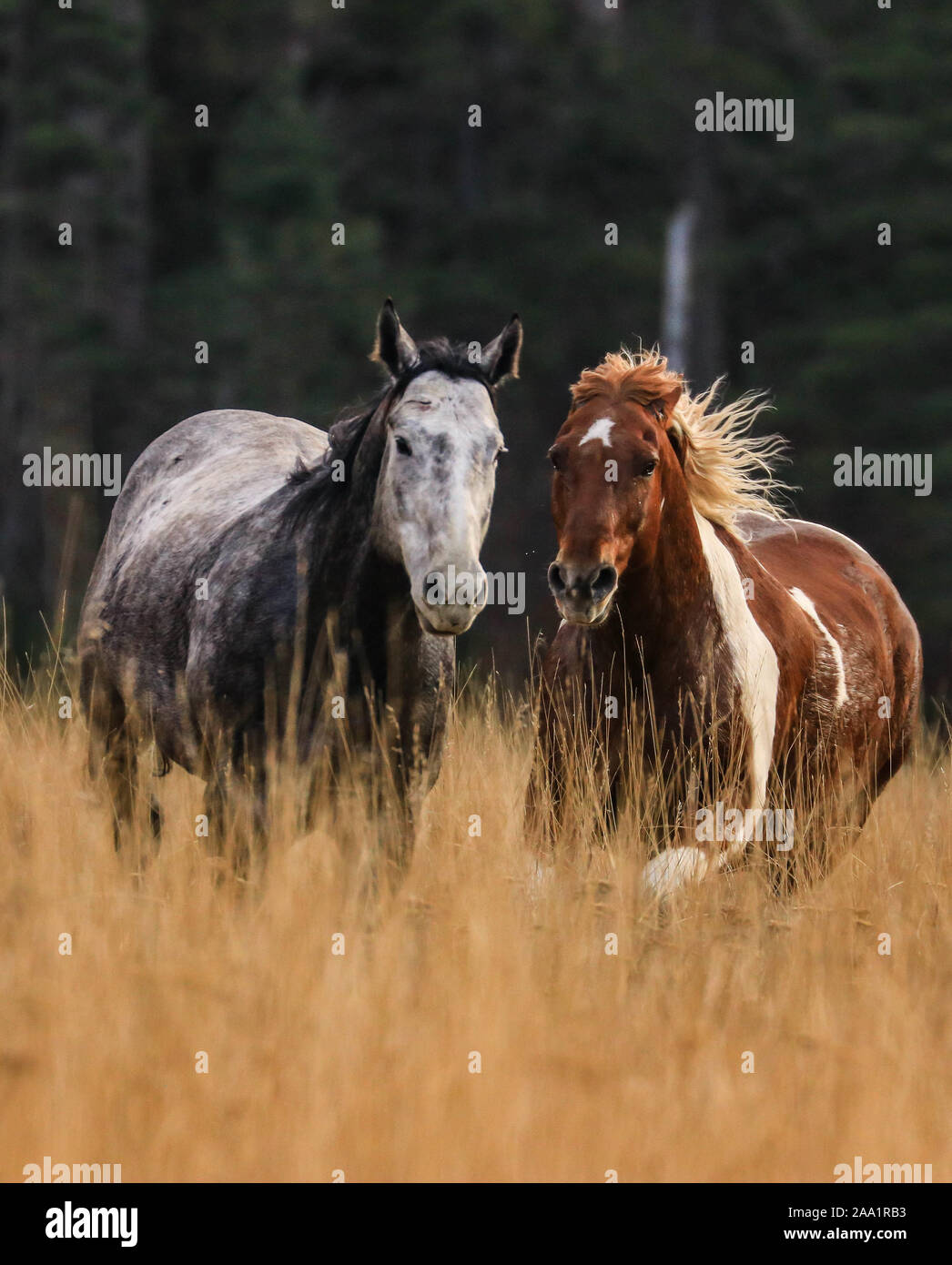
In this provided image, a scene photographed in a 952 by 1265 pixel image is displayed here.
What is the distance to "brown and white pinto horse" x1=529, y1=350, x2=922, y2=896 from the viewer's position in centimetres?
523

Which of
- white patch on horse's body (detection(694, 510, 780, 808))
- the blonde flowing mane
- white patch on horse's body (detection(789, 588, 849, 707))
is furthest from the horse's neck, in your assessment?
white patch on horse's body (detection(789, 588, 849, 707))

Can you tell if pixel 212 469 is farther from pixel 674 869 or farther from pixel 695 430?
pixel 674 869

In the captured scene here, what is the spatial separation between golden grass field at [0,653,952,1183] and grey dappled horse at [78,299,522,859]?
36cm

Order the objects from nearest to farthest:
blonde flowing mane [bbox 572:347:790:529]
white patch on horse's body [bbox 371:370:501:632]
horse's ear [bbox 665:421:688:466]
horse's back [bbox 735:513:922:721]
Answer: white patch on horse's body [bbox 371:370:501:632]
blonde flowing mane [bbox 572:347:790:529]
horse's ear [bbox 665:421:688:466]
horse's back [bbox 735:513:922:721]

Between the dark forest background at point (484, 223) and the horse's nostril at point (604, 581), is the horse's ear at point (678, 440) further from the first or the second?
the dark forest background at point (484, 223)

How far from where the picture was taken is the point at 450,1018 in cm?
393

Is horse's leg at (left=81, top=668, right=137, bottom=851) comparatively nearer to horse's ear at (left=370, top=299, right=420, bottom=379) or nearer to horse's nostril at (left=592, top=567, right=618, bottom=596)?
horse's ear at (left=370, top=299, right=420, bottom=379)

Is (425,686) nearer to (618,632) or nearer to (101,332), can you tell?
(618,632)

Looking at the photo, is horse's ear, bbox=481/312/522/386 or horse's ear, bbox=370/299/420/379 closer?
horse's ear, bbox=370/299/420/379

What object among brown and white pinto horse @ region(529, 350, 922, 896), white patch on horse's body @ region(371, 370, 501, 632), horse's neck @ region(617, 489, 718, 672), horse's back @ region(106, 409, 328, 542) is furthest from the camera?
horse's back @ region(106, 409, 328, 542)

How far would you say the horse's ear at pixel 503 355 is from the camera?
5246 mm

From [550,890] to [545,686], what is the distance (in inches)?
49.7

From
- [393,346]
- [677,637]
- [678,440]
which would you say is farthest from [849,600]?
[393,346]

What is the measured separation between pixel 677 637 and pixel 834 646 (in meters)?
1.26
